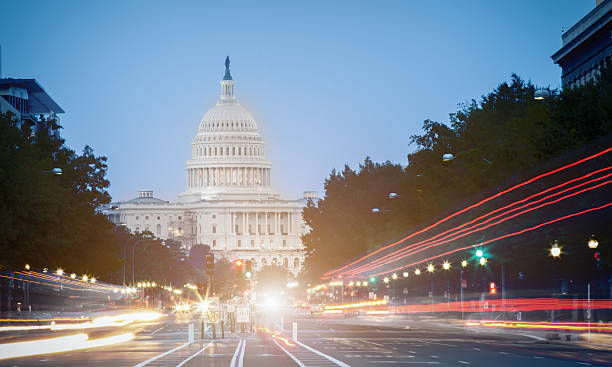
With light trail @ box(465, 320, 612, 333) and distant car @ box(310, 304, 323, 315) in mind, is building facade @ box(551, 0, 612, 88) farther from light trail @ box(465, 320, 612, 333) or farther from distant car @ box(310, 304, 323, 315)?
distant car @ box(310, 304, 323, 315)

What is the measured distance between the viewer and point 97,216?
83.0 m

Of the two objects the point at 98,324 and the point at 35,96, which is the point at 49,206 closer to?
the point at 98,324

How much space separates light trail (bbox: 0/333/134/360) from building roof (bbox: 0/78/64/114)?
92199 millimetres

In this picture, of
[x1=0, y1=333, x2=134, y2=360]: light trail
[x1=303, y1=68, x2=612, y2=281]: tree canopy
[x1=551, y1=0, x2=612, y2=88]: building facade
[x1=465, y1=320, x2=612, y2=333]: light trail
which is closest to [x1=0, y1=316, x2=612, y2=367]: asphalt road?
[x1=0, y1=333, x2=134, y2=360]: light trail

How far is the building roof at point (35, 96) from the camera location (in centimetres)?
13388

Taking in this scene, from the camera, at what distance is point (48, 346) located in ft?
129

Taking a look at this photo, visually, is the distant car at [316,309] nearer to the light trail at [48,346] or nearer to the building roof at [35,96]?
the building roof at [35,96]

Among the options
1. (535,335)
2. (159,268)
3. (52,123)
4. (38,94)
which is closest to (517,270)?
(535,335)

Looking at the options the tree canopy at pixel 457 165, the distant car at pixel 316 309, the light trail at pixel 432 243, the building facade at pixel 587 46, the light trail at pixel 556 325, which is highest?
the building facade at pixel 587 46

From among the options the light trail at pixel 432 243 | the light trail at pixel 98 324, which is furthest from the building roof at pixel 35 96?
the light trail at pixel 98 324

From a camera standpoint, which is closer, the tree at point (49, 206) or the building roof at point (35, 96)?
the tree at point (49, 206)

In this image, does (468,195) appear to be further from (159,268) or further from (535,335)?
(159,268)

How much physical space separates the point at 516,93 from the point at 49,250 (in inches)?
1837

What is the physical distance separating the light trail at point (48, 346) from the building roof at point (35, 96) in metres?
92.2
